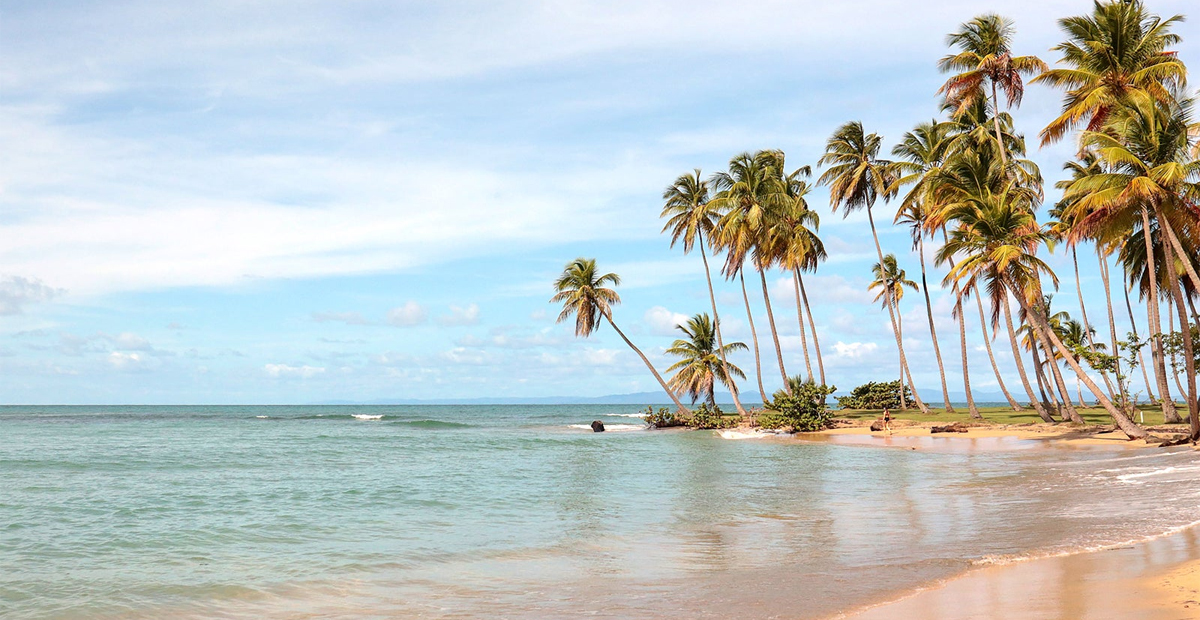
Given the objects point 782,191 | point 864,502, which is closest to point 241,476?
point 864,502

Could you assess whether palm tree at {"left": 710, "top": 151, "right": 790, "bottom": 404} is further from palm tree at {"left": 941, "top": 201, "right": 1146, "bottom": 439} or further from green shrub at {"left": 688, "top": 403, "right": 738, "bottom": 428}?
palm tree at {"left": 941, "top": 201, "right": 1146, "bottom": 439}

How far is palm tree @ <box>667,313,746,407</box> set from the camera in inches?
1847

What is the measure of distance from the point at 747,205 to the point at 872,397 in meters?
16.9

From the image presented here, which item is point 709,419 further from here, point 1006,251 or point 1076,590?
point 1076,590

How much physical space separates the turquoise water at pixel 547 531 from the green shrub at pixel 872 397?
28072mm

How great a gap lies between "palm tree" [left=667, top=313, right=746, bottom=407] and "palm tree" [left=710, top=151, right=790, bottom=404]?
3.79 metres

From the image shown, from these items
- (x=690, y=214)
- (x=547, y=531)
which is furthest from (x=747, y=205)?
→ (x=547, y=531)

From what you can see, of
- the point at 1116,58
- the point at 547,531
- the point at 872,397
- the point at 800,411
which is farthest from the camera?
the point at 872,397

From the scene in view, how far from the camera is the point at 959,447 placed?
2647 centimetres

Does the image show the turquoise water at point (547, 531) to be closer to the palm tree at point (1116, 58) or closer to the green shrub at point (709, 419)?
the palm tree at point (1116, 58)

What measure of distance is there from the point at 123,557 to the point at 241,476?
10.1m

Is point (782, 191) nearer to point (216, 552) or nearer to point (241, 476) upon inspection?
point (241, 476)

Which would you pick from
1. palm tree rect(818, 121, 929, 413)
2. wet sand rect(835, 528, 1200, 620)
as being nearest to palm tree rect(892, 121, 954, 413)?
palm tree rect(818, 121, 929, 413)

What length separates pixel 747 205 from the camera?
4181 centimetres
